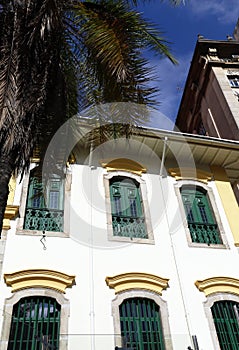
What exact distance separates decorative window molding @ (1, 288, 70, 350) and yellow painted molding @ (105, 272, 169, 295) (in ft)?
3.94

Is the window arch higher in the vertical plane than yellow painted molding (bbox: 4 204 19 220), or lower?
lower

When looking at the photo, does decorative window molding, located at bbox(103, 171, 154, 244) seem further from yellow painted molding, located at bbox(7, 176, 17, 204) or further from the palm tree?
the palm tree

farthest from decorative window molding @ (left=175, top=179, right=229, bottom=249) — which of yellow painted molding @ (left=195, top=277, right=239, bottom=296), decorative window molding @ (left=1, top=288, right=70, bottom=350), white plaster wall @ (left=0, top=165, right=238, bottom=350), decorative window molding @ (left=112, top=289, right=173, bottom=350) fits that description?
decorative window molding @ (left=1, top=288, right=70, bottom=350)

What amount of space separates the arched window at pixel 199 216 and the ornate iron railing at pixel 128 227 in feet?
5.14

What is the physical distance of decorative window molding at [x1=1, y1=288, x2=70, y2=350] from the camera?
637 cm

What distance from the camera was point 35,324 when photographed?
6.79m

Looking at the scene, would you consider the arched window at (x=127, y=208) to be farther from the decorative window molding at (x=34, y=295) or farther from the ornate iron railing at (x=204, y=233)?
the decorative window molding at (x=34, y=295)

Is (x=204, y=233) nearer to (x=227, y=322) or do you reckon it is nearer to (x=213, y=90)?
(x=227, y=322)

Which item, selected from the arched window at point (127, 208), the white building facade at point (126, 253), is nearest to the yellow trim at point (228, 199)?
the white building facade at point (126, 253)

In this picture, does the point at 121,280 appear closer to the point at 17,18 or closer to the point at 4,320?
the point at 4,320

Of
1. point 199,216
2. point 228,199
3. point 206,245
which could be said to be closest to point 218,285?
point 206,245

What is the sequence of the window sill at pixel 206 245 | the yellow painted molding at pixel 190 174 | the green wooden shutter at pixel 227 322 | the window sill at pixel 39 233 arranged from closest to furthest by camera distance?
the green wooden shutter at pixel 227 322, the window sill at pixel 39 233, the window sill at pixel 206 245, the yellow painted molding at pixel 190 174

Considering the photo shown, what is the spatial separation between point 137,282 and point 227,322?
2.49 meters

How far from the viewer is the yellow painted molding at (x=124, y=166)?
406 inches
